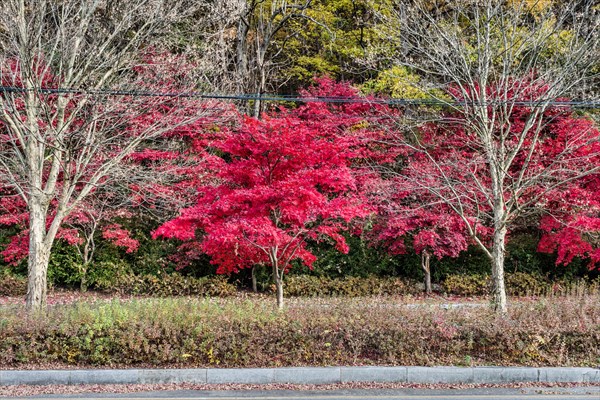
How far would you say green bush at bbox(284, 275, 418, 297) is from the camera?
640 inches

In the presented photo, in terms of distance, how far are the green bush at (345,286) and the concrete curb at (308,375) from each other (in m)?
8.60

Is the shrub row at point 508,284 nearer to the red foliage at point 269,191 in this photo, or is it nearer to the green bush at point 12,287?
the red foliage at point 269,191

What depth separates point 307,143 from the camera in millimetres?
11750

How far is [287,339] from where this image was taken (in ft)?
26.0

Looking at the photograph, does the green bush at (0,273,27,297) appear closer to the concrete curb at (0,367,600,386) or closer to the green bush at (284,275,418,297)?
the green bush at (284,275,418,297)

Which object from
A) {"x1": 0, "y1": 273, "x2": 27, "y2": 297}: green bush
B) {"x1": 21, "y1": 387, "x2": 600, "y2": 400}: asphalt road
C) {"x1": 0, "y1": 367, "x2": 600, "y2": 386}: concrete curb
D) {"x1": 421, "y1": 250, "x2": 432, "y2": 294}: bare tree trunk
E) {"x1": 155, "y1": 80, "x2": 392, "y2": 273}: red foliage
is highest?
{"x1": 155, "y1": 80, "x2": 392, "y2": 273}: red foliage

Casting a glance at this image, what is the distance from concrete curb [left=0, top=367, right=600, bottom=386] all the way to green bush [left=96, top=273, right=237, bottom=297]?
28.7ft

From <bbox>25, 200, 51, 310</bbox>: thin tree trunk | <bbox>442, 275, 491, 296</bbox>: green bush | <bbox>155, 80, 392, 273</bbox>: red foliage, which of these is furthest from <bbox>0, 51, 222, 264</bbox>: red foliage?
<bbox>442, 275, 491, 296</bbox>: green bush

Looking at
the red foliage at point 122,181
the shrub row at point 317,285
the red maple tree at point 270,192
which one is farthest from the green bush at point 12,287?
the red maple tree at point 270,192

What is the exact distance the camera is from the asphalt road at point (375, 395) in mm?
6727

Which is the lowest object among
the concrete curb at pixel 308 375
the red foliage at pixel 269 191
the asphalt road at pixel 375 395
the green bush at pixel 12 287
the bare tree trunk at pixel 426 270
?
the asphalt road at pixel 375 395

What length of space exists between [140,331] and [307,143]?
5.59m

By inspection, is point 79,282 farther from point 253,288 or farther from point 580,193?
point 580,193

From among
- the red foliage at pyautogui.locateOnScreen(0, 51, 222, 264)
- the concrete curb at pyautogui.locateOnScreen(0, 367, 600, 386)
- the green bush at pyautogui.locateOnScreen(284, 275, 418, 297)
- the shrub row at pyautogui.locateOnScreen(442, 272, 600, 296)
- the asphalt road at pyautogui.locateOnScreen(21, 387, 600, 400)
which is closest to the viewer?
the asphalt road at pyautogui.locateOnScreen(21, 387, 600, 400)
